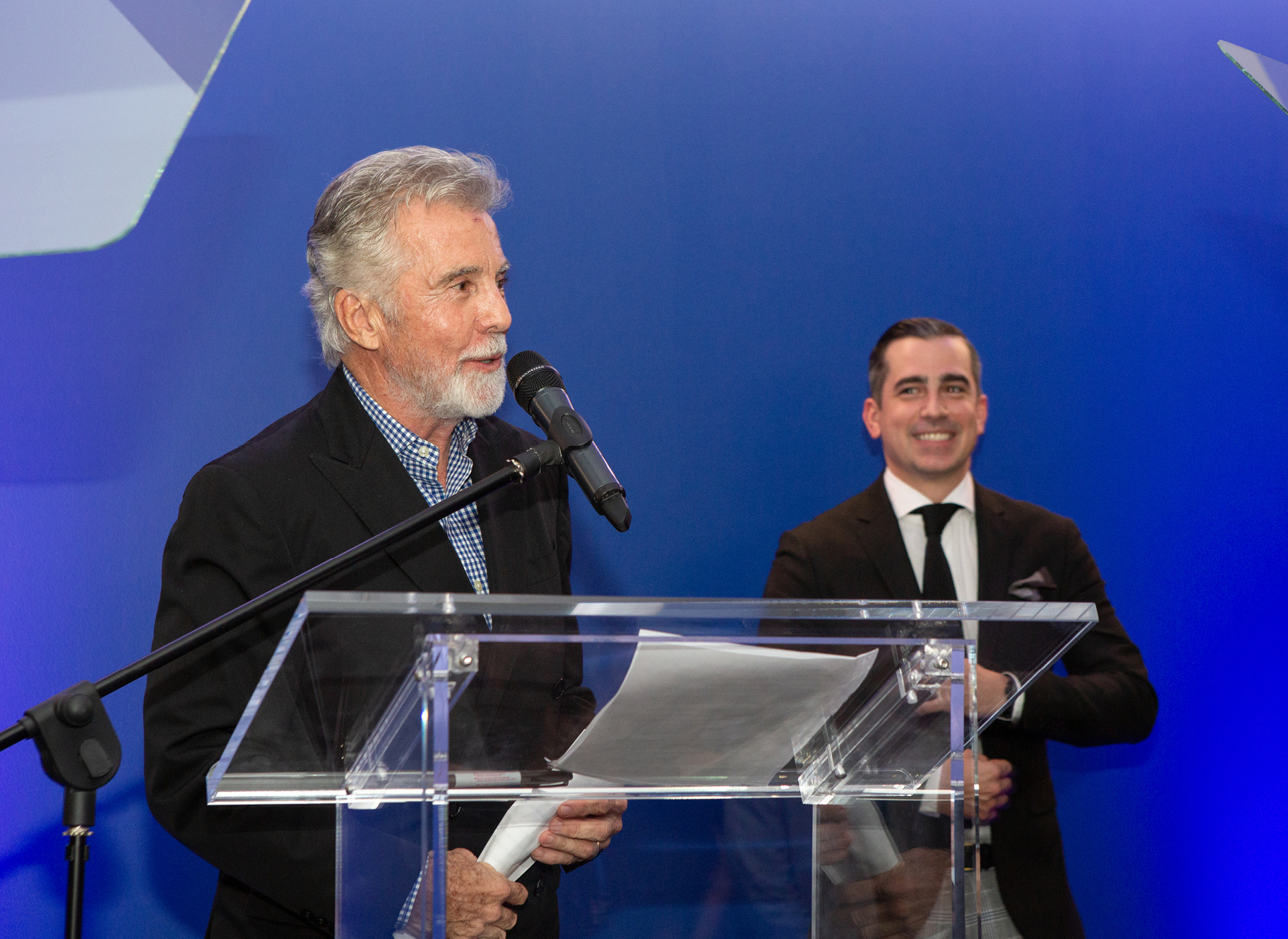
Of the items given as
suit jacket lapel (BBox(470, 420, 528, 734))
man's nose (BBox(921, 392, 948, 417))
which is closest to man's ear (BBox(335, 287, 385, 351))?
suit jacket lapel (BBox(470, 420, 528, 734))

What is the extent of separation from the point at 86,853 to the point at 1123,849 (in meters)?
2.87

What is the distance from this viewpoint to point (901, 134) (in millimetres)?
3359

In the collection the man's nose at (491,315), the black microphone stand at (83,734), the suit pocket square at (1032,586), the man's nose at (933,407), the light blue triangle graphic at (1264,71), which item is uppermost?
the light blue triangle graphic at (1264,71)

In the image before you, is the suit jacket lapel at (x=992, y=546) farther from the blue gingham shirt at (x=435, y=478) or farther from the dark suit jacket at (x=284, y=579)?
the blue gingham shirt at (x=435, y=478)

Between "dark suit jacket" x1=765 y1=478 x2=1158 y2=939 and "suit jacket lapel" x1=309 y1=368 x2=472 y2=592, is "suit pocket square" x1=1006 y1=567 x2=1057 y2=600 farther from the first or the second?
"suit jacket lapel" x1=309 y1=368 x2=472 y2=592

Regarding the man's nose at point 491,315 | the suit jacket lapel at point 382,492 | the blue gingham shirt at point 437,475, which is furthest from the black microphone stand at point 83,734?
the man's nose at point 491,315

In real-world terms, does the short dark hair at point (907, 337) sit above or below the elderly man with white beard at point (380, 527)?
above

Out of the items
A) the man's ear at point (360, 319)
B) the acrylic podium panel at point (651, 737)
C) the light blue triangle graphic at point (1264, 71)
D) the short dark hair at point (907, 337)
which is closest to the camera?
the acrylic podium panel at point (651, 737)

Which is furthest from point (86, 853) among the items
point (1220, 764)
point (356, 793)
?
point (1220, 764)

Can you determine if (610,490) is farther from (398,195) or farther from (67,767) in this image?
(398,195)

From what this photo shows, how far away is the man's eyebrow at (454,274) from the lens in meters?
2.00

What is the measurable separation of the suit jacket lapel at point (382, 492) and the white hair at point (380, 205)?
0.21 m

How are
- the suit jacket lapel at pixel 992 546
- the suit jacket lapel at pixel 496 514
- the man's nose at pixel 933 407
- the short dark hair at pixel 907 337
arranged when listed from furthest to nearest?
the short dark hair at pixel 907 337 < the man's nose at pixel 933 407 < the suit jacket lapel at pixel 992 546 < the suit jacket lapel at pixel 496 514

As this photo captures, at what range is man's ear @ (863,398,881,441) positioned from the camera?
9.70 feet
